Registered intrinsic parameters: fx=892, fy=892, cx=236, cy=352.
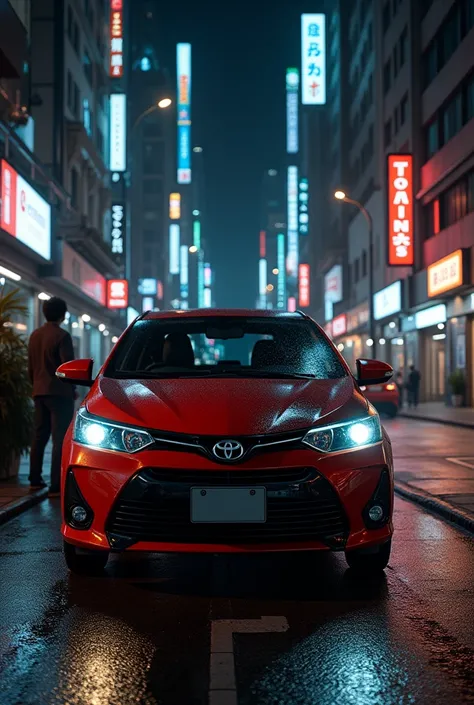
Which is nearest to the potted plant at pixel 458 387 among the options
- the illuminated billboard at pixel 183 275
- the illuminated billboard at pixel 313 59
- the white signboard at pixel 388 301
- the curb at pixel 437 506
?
the white signboard at pixel 388 301

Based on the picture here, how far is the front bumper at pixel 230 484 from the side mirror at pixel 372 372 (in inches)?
55.5

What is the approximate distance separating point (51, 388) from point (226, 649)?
17.2ft

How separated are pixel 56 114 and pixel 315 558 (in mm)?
29731

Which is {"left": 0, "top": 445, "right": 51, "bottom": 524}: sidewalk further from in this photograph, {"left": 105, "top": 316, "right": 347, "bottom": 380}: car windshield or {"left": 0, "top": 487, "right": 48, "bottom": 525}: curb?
{"left": 105, "top": 316, "right": 347, "bottom": 380}: car windshield

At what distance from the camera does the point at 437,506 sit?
8.10 metres

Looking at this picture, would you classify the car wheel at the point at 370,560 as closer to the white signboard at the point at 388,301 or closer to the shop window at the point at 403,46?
the white signboard at the point at 388,301

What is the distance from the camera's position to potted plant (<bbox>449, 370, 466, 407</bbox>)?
31.9 m

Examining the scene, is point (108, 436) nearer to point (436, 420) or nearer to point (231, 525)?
point (231, 525)

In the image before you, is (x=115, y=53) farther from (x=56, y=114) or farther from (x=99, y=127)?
(x=56, y=114)

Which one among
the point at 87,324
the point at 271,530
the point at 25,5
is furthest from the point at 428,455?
the point at 87,324

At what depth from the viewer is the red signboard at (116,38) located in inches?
1761

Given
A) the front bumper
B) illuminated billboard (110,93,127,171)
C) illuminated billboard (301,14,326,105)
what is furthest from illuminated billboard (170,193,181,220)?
the front bumper

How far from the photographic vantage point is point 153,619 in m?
4.39

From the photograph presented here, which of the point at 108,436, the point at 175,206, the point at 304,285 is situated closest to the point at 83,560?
the point at 108,436
